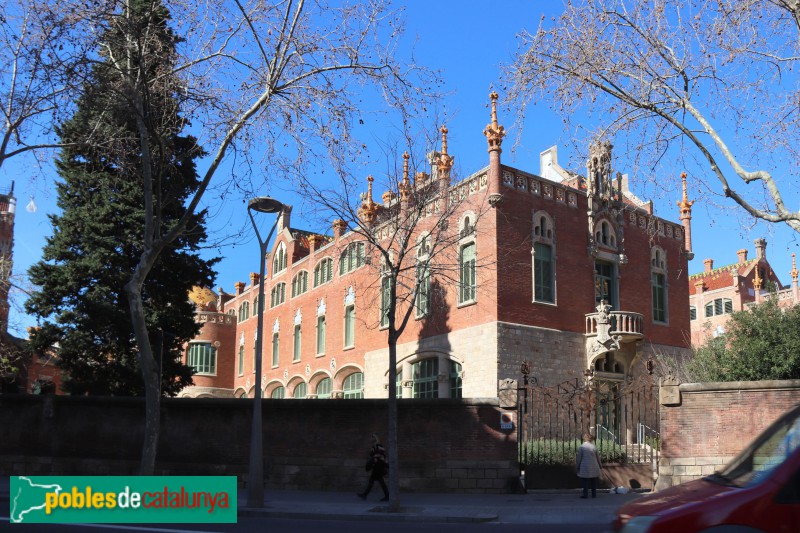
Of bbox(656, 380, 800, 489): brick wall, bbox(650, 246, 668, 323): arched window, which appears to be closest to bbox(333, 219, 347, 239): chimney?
bbox(656, 380, 800, 489): brick wall

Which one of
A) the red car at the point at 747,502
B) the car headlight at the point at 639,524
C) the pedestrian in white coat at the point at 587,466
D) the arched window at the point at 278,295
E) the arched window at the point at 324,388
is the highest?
the arched window at the point at 278,295

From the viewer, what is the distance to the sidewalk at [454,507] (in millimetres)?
13414

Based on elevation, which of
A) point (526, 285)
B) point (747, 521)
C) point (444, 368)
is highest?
point (526, 285)

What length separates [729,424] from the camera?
16.0 meters

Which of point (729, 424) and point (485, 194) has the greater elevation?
point (485, 194)

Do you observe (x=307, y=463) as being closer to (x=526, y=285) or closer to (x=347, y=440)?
(x=347, y=440)

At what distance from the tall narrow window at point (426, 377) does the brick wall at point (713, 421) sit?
1253cm

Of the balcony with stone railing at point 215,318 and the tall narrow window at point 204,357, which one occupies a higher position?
the balcony with stone railing at point 215,318

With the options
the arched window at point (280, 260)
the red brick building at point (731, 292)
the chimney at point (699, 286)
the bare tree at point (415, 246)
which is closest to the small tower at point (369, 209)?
the bare tree at point (415, 246)

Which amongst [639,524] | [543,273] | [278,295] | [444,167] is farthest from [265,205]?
[278,295]

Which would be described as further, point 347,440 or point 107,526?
point 347,440

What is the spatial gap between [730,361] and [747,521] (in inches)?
793

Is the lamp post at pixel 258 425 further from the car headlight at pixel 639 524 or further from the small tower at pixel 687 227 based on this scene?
the small tower at pixel 687 227

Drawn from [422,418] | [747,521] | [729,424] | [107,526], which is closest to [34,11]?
[107,526]
